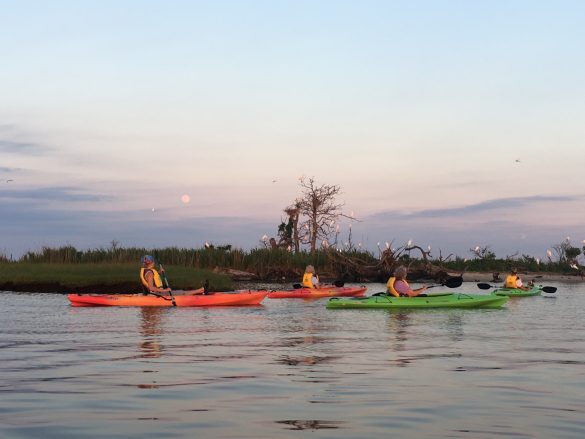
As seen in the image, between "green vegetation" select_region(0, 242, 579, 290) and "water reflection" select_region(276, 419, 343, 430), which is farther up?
"green vegetation" select_region(0, 242, 579, 290)

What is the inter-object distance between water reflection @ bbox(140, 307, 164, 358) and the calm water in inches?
2.1

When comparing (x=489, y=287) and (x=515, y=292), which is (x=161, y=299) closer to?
(x=489, y=287)

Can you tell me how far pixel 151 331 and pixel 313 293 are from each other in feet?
46.3

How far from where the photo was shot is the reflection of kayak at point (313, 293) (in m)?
30.1

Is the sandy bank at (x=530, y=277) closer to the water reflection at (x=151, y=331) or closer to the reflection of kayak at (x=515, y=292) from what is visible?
the reflection of kayak at (x=515, y=292)

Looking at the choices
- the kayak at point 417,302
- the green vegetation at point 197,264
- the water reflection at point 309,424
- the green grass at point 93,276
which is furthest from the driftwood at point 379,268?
the water reflection at point 309,424

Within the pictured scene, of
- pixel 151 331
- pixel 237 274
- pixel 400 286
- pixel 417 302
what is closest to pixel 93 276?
pixel 237 274

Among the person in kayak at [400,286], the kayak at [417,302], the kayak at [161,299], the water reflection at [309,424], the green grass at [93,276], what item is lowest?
the water reflection at [309,424]

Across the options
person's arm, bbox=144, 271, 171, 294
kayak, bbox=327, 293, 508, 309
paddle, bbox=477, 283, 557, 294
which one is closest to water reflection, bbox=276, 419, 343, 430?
kayak, bbox=327, 293, 508, 309

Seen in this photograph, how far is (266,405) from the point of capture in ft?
27.9

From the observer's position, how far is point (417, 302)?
23.8 m

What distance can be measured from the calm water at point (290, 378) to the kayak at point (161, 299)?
4300mm

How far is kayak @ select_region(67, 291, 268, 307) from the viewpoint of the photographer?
24.4 m

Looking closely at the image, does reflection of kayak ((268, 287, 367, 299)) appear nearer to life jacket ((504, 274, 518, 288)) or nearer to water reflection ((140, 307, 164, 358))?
life jacket ((504, 274, 518, 288))
